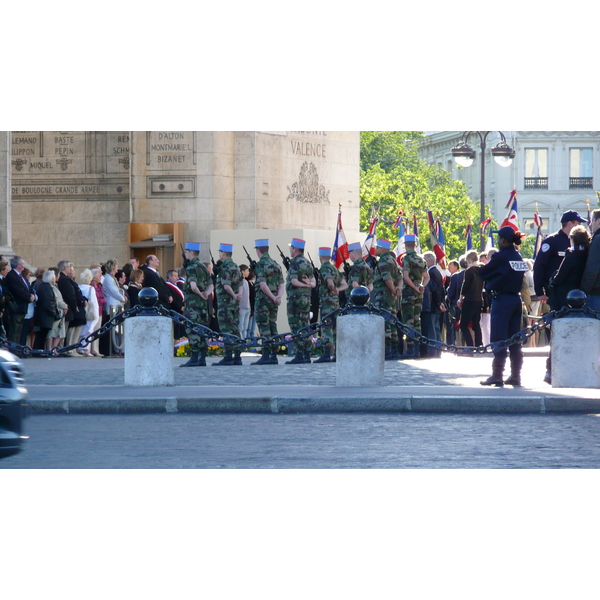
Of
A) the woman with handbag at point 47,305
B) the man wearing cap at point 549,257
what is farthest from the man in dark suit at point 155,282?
the man wearing cap at point 549,257

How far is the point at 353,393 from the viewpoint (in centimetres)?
1188

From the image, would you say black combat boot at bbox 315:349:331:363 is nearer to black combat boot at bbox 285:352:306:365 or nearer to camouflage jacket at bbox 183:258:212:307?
black combat boot at bbox 285:352:306:365

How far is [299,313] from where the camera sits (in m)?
17.7

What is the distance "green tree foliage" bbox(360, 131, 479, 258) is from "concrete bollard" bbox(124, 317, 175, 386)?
159ft

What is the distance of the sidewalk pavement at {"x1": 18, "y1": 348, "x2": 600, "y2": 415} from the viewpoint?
444 inches

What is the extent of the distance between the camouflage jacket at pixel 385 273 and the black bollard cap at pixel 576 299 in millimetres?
5816

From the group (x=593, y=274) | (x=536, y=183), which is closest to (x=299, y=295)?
(x=593, y=274)

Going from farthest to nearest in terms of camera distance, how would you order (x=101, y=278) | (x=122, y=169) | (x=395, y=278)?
(x=122, y=169)
(x=101, y=278)
(x=395, y=278)

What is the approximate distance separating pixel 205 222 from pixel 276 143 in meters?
2.55

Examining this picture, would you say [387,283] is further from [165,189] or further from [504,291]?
[165,189]

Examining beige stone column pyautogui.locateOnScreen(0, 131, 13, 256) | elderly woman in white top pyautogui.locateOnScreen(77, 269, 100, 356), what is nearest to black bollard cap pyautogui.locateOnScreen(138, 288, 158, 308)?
elderly woman in white top pyautogui.locateOnScreen(77, 269, 100, 356)

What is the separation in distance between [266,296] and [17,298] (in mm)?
4084

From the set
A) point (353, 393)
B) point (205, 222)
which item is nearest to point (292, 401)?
point (353, 393)

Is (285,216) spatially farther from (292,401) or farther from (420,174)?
(420,174)
